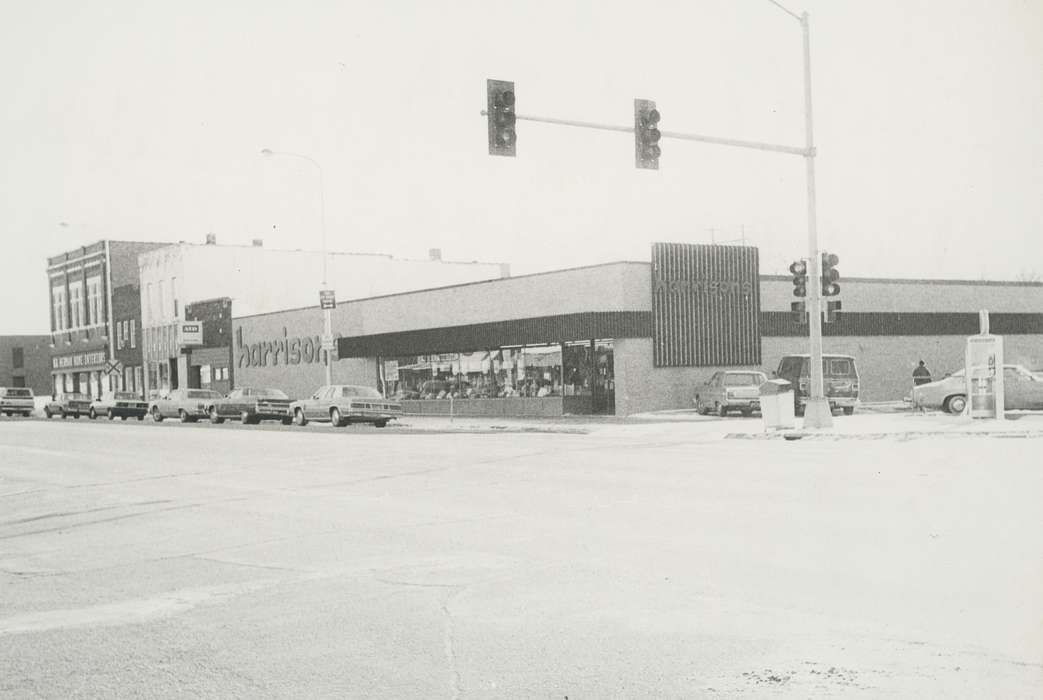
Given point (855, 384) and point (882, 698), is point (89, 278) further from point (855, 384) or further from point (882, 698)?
point (882, 698)

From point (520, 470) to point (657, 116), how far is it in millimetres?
6502

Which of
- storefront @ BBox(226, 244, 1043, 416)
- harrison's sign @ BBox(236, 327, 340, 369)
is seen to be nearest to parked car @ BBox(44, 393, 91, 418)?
harrison's sign @ BBox(236, 327, 340, 369)

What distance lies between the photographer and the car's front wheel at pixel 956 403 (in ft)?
100

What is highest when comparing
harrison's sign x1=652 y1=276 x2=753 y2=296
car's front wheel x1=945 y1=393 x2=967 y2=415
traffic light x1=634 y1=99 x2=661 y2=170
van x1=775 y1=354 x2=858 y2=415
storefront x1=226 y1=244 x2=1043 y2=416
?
traffic light x1=634 y1=99 x2=661 y2=170

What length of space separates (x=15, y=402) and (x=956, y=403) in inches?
1990

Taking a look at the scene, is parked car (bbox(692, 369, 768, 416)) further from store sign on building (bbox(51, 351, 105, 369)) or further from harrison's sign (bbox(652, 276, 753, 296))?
store sign on building (bbox(51, 351, 105, 369))

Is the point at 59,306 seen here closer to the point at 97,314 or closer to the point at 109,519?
the point at 97,314

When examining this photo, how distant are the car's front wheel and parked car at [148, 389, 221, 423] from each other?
28.8 meters

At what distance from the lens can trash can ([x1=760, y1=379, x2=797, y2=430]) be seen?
86.3 feet

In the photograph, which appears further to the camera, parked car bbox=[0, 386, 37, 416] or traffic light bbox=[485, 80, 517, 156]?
parked car bbox=[0, 386, 37, 416]

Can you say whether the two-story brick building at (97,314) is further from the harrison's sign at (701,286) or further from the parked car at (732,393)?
the parked car at (732,393)

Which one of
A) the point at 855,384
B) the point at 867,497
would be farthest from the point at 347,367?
the point at 867,497

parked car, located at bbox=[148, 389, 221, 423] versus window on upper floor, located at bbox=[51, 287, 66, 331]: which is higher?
window on upper floor, located at bbox=[51, 287, 66, 331]

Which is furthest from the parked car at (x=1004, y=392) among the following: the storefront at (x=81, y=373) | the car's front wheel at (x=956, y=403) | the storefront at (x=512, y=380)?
the storefront at (x=81, y=373)
